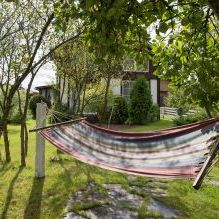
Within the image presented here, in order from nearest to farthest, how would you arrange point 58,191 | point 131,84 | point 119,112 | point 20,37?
point 58,191 → point 20,37 → point 119,112 → point 131,84

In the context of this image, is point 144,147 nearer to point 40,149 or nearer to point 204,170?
point 40,149

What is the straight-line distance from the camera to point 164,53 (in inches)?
214

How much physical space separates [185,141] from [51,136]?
6.41ft

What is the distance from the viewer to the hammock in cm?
344

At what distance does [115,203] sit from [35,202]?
1.02 metres

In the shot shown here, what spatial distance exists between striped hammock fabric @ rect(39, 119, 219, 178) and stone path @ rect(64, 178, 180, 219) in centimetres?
64

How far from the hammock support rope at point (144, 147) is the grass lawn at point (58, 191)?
29.8 inches

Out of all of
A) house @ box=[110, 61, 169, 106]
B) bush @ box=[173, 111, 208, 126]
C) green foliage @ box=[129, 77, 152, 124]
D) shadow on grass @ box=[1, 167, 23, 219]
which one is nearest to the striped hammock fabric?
shadow on grass @ box=[1, 167, 23, 219]

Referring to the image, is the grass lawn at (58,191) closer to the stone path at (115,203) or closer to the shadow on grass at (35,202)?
the shadow on grass at (35,202)

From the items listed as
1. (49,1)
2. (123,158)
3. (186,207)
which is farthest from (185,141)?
(49,1)

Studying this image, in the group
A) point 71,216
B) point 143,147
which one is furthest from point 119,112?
point 71,216

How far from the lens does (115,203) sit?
4965 mm

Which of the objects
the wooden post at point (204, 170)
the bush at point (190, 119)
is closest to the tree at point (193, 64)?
the wooden post at point (204, 170)

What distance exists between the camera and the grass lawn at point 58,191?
4766 mm
